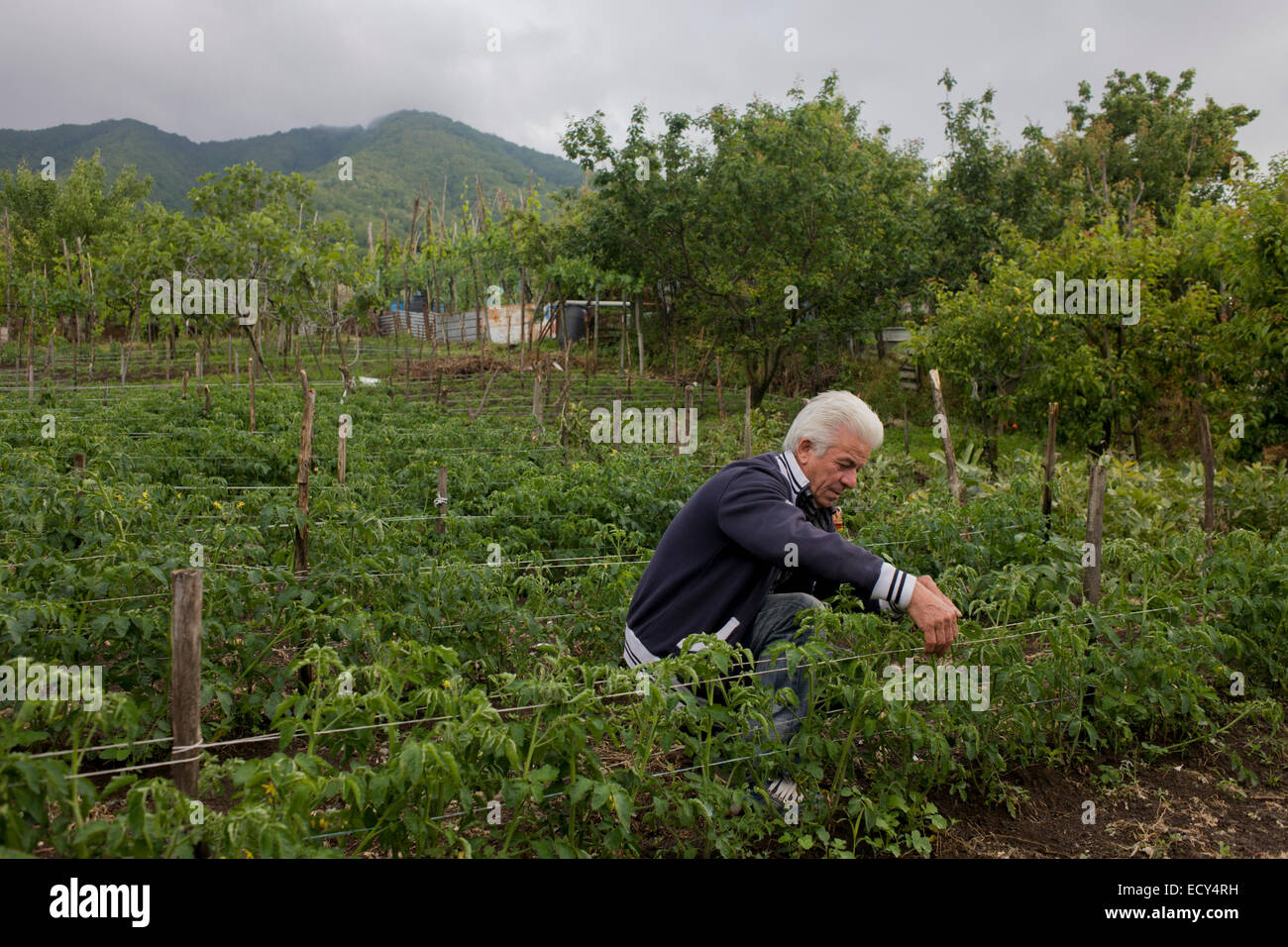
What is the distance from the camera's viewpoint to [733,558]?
3262 millimetres

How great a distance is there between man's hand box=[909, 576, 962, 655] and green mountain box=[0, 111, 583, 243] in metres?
49.6

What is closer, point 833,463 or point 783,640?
point 783,640

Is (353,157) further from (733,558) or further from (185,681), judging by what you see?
(185,681)

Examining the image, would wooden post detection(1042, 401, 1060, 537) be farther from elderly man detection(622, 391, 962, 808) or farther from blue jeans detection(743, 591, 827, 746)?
blue jeans detection(743, 591, 827, 746)

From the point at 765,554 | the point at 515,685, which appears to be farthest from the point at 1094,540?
the point at 515,685

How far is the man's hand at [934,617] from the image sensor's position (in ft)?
9.49

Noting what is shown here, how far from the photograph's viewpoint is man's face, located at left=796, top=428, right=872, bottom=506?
3262 mm

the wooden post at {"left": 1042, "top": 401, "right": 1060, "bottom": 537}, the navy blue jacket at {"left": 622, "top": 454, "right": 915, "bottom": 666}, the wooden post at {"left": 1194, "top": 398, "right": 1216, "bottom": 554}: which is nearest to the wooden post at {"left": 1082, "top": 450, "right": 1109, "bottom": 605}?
the wooden post at {"left": 1042, "top": 401, "right": 1060, "bottom": 537}

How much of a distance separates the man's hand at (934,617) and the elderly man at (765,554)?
7cm

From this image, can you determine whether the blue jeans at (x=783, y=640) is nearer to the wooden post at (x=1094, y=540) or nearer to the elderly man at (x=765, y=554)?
the elderly man at (x=765, y=554)

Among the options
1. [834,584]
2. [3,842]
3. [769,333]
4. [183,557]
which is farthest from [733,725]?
[769,333]

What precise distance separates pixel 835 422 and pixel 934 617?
2.48ft

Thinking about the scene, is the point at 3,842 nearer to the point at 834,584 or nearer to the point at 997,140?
the point at 834,584

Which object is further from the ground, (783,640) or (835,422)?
(835,422)
